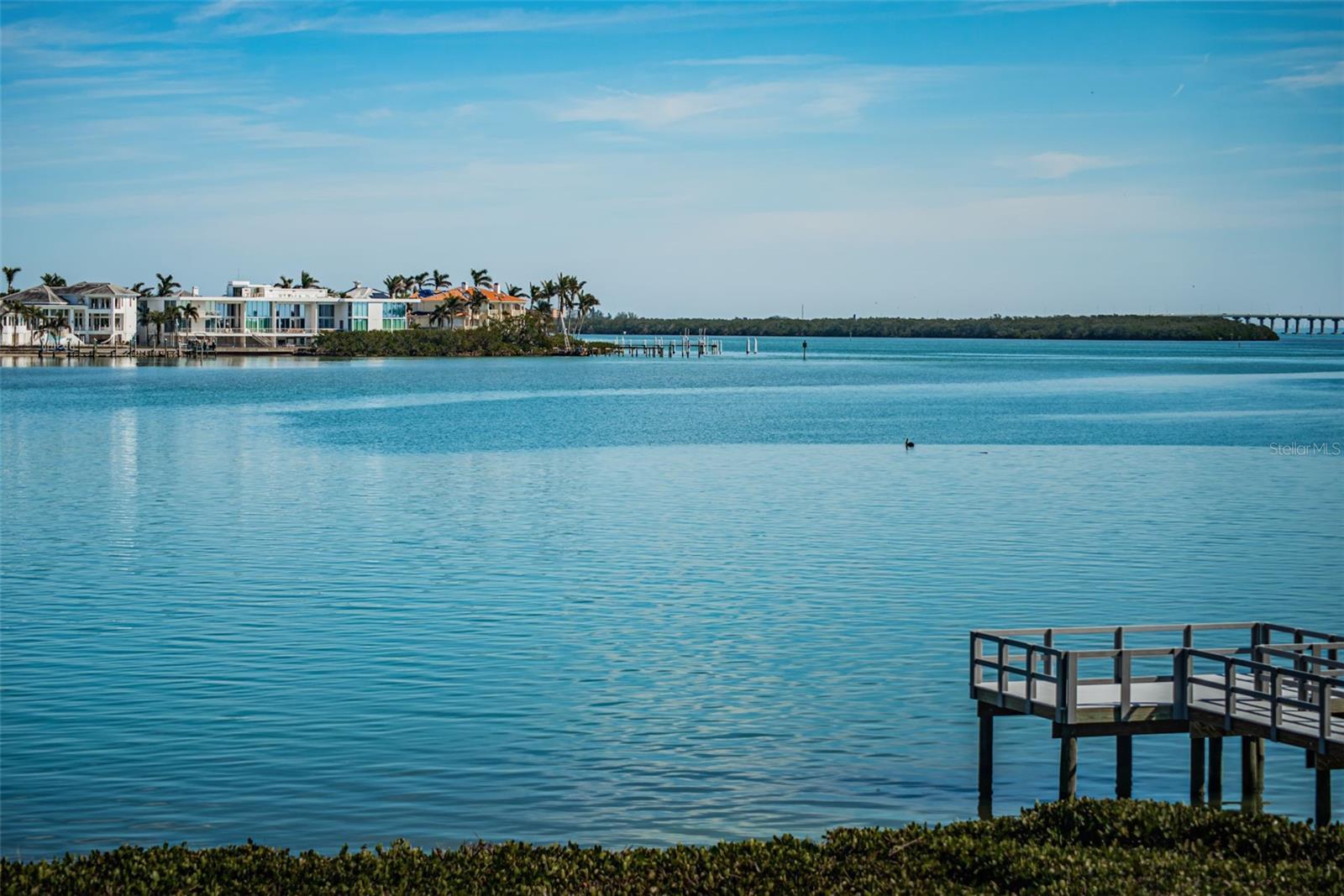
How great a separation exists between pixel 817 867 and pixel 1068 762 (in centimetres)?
537

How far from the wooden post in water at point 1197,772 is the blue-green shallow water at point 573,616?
0.50 meters

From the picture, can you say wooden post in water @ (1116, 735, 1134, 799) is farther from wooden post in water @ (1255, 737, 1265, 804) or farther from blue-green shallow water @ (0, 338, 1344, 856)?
wooden post in water @ (1255, 737, 1265, 804)

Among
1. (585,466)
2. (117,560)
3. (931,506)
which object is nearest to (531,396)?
(585,466)

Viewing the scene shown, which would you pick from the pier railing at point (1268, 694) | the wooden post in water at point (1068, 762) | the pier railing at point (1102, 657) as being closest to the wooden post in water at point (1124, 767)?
the pier railing at point (1102, 657)

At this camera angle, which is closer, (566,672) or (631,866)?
(631,866)

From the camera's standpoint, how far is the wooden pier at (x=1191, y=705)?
56.8 feet

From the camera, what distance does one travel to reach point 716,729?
21.9 meters

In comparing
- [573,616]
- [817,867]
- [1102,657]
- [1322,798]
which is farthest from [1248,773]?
[573,616]

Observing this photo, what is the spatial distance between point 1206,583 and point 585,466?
106 ft

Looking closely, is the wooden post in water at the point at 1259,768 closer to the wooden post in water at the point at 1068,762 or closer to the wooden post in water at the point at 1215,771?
the wooden post in water at the point at 1215,771

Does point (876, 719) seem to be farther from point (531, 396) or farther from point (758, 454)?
point (531, 396)

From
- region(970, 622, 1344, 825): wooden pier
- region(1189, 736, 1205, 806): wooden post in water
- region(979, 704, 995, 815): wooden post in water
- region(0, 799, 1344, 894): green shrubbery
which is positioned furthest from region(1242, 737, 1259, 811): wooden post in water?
region(0, 799, 1344, 894): green shrubbery

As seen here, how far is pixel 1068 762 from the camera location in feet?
60.6

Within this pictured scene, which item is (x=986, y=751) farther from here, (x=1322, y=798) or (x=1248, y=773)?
(x=1322, y=798)
